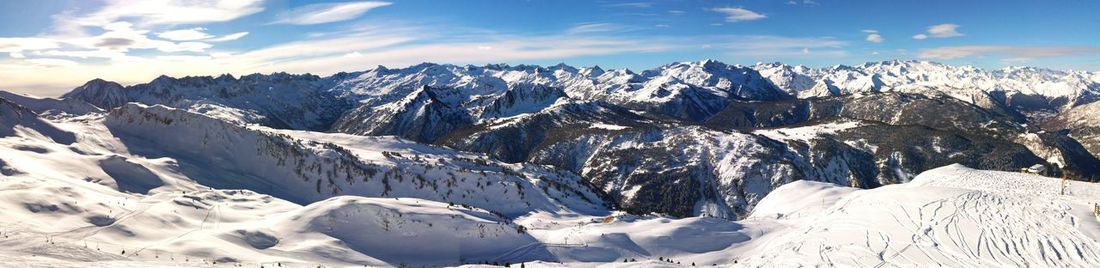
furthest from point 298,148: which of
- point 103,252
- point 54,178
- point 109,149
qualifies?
point 103,252

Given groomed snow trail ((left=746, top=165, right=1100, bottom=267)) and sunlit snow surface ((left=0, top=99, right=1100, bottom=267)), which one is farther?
groomed snow trail ((left=746, top=165, right=1100, bottom=267))

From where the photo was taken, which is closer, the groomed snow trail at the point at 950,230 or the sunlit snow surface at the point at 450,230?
the sunlit snow surface at the point at 450,230

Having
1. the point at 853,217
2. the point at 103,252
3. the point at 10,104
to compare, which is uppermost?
the point at 10,104

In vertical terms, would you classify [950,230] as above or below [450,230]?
below

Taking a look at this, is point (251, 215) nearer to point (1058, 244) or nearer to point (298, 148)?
point (298, 148)

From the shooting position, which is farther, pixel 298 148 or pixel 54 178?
pixel 298 148

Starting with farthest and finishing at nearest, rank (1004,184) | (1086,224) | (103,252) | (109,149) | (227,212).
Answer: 1. (109,149)
2. (1004,184)
3. (227,212)
4. (1086,224)
5. (103,252)

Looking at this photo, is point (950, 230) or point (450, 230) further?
point (450, 230)

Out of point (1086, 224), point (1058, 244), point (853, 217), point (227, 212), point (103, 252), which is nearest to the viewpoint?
point (103, 252)
